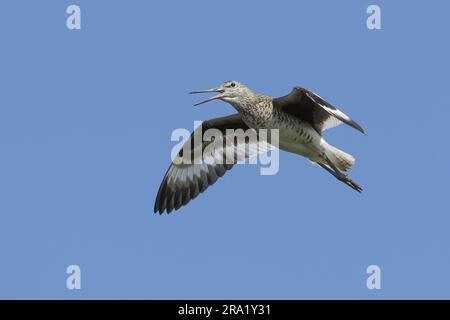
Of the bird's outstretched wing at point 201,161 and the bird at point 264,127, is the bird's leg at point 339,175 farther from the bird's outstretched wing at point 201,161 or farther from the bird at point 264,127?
the bird's outstretched wing at point 201,161

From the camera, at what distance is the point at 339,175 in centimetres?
1950

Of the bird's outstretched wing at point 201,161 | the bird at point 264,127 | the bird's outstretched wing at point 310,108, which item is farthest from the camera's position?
the bird's outstretched wing at point 201,161

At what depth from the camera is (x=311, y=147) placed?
19.0 m

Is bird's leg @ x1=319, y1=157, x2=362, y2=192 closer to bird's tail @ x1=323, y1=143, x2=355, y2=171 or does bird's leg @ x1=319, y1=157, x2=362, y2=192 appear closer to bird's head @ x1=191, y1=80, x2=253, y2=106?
bird's tail @ x1=323, y1=143, x2=355, y2=171

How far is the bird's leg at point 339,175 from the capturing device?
19.3m

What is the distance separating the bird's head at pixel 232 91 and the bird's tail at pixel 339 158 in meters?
1.68

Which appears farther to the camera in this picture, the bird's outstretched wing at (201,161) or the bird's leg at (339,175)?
the bird's outstretched wing at (201,161)

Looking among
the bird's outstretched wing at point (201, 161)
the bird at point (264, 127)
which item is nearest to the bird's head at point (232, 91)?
the bird at point (264, 127)

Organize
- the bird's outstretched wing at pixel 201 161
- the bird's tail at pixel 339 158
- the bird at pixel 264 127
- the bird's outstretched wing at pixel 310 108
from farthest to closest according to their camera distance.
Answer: the bird's outstretched wing at pixel 201 161 → the bird's tail at pixel 339 158 → the bird at pixel 264 127 → the bird's outstretched wing at pixel 310 108

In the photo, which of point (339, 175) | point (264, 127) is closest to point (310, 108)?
point (264, 127)

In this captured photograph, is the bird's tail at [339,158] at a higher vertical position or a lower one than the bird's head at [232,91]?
lower

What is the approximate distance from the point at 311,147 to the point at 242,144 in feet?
5.90
